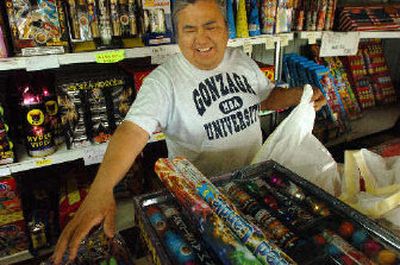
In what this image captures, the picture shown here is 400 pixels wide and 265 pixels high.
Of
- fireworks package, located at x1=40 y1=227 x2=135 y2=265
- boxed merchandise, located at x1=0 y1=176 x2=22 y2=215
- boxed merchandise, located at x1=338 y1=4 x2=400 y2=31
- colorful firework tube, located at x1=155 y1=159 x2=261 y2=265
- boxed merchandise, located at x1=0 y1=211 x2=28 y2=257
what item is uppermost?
boxed merchandise, located at x1=338 y1=4 x2=400 y2=31

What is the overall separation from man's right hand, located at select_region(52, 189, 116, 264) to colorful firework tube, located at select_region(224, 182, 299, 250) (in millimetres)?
274

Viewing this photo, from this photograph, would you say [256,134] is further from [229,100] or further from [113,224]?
[113,224]

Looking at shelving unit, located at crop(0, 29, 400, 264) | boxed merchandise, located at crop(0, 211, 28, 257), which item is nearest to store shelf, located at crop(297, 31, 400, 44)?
shelving unit, located at crop(0, 29, 400, 264)

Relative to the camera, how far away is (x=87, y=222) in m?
0.65

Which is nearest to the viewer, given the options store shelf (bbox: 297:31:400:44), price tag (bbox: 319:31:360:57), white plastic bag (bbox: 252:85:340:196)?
white plastic bag (bbox: 252:85:340:196)

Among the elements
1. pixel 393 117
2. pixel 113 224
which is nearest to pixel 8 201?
pixel 113 224

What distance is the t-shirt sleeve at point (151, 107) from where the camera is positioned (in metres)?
0.98

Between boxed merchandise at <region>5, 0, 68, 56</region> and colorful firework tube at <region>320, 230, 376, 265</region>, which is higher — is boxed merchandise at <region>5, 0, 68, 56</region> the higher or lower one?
the higher one

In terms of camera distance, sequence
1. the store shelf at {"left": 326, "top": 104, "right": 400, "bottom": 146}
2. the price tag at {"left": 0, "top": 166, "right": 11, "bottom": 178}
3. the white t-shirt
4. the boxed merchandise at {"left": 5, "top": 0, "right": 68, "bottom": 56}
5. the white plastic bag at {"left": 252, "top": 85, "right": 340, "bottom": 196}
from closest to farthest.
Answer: the white plastic bag at {"left": 252, "top": 85, "right": 340, "bottom": 196} < the white t-shirt < the boxed merchandise at {"left": 5, "top": 0, "right": 68, "bottom": 56} < the price tag at {"left": 0, "top": 166, "right": 11, "bottom": 178} < the store shelf at {"left": 326, "top": 104, "right": 400, "bottom": 146}

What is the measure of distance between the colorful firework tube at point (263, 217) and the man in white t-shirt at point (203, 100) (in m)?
0.33

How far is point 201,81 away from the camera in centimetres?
118

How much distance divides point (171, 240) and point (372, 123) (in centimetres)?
288

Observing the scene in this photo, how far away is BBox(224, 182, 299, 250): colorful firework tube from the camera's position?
591 millimetres

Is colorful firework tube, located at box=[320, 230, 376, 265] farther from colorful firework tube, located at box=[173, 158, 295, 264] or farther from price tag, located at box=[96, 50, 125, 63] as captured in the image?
price tag, located at box=[96, 50, 125, 63]
